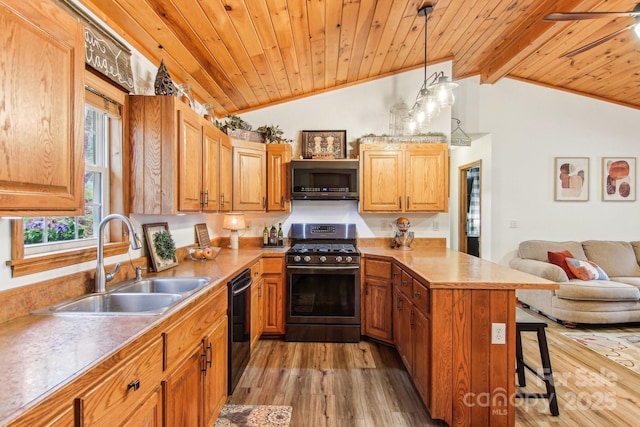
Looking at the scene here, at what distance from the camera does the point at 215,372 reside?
1.81 meters

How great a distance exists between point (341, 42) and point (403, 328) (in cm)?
256

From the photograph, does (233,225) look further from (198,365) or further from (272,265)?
(198,365)

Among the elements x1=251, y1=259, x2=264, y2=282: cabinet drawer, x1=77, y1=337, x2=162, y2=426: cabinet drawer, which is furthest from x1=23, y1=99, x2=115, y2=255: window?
x1=251, y1=259, x2=264, y2=282: cabinet drawer

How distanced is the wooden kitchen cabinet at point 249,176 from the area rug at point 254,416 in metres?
1.76

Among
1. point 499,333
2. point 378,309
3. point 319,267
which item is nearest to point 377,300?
point 378,309

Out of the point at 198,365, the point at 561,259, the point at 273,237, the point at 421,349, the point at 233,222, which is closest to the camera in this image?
the point at 198,365

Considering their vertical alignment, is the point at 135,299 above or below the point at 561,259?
above

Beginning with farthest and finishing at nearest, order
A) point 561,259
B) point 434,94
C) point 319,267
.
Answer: point 561,259
point 319,267
point 434,94

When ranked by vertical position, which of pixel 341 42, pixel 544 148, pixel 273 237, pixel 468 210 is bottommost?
pixel 273 237

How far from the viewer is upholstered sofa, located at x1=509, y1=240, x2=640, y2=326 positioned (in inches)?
133

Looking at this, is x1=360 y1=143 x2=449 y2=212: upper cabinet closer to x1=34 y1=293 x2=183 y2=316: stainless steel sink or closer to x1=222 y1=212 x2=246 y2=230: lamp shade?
x1=222 y1=212 x2=246 y2=230: lamp shade

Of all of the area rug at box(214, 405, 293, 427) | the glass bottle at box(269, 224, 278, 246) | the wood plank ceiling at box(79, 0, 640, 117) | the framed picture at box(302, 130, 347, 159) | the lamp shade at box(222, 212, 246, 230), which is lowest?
the area rug at box(214, 405, 293, 427)

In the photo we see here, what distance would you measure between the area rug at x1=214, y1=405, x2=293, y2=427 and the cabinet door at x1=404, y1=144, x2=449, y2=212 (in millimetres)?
2290

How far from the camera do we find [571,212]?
452 centimetres
